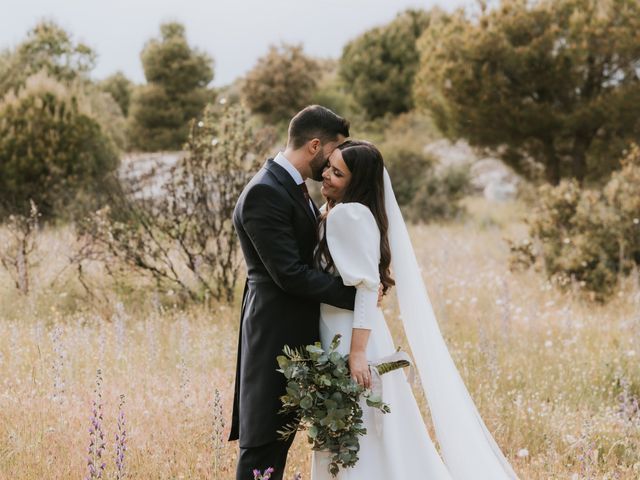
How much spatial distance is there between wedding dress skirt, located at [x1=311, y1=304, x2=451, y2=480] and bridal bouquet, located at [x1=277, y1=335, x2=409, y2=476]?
19cm

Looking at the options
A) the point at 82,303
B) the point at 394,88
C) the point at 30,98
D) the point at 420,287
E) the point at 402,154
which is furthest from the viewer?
the point at 394,88

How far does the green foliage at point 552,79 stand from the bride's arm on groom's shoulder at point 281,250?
13.9 metres

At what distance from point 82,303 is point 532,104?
37.6 ft

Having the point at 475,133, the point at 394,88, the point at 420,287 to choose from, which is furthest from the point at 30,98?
the point at 394,88

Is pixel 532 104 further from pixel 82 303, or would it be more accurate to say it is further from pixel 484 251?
pixel 82 303

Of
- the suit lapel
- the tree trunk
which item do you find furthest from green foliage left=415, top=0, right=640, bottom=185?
the suit lapel

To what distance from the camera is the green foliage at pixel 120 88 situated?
35375 mm

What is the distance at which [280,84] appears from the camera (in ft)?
95.8

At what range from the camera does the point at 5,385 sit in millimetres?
5004

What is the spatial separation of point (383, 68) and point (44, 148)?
18.8 meters

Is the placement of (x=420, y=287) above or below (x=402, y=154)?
below

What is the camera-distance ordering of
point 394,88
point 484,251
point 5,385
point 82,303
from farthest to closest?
point 394,88, point 484,251, point 82,303, point 5,385

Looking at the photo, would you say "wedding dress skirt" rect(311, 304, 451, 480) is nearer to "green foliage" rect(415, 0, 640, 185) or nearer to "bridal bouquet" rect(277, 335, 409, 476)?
"bridal bouquet" rect(277, 335, 409, 476)

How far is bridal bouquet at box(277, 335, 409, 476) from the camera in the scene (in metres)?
2.96
